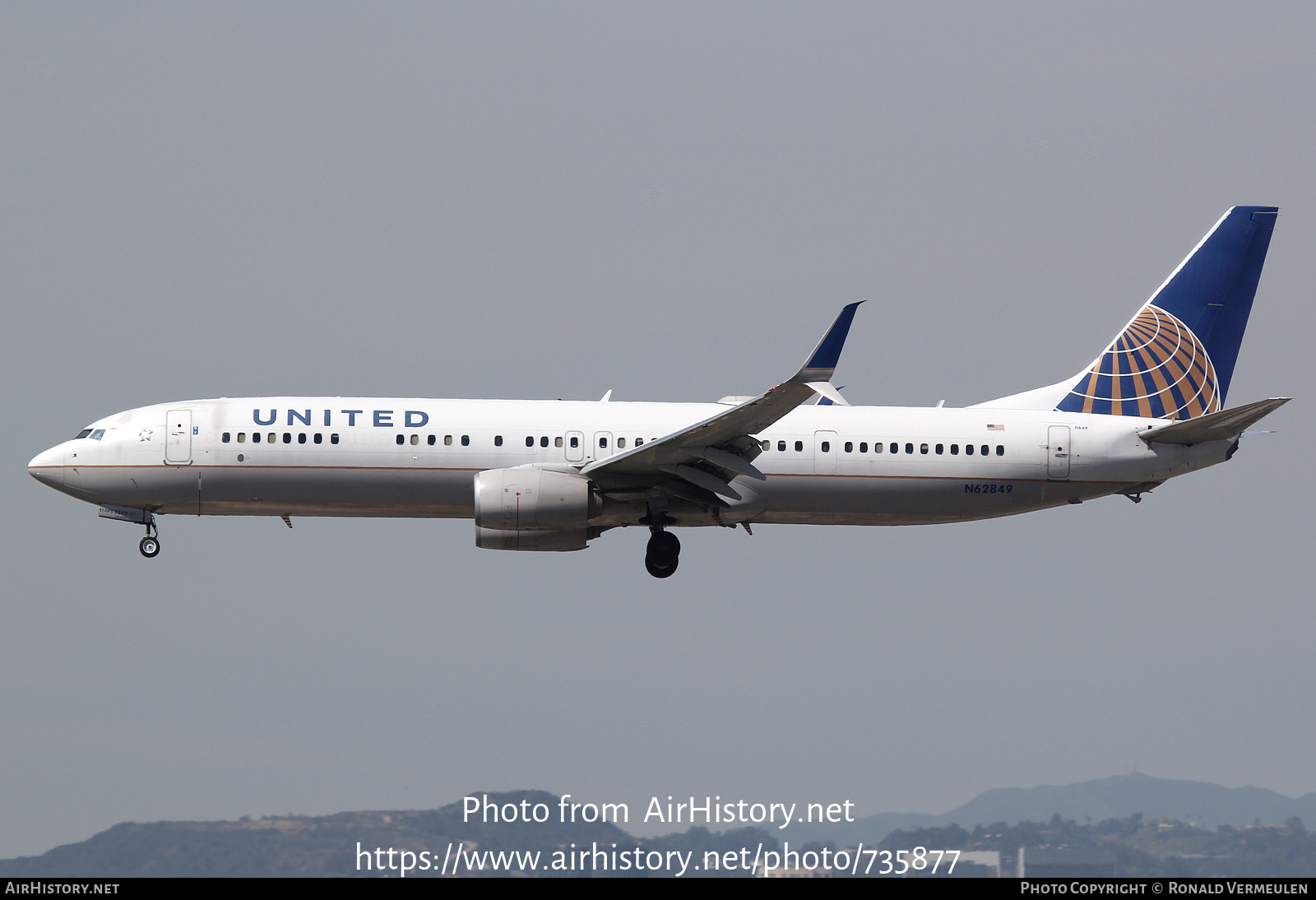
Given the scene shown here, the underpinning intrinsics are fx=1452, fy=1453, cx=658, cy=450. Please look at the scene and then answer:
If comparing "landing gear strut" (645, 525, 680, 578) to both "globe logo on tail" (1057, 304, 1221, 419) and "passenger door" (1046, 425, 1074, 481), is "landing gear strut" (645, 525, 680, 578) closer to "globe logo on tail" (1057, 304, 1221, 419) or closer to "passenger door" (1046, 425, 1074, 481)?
"passenger door" (1046, 425, 1074, 481)

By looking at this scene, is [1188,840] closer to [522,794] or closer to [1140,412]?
[522,794]

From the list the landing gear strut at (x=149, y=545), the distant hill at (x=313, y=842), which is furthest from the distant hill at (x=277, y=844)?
the landing gear strut at (x=149, y=545)

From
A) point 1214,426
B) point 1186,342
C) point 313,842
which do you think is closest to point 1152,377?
point 1186,342

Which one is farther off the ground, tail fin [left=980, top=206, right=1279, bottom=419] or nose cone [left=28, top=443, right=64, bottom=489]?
tail fin [left=980, top=206, right=1279, bottom=419]

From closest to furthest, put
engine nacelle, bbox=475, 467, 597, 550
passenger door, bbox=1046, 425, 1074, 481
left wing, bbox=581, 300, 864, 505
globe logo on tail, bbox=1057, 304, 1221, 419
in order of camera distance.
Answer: left wing, bbox=581, 300, 864, 505, engine nacelle, bbox=475, 467, 597, 550, passenger door, bbox=1046, 425, 1074, 481, globe logo on tail, bbox=1057, 304, 1221, 419

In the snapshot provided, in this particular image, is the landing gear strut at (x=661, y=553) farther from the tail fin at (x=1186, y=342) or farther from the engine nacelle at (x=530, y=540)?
the tail fin at (x=1186, y=342)

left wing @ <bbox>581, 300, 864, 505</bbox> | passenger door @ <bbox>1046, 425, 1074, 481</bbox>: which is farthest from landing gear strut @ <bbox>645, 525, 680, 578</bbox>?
passenger door @ <bbox>1046, 425, 1074, 481</bbox>

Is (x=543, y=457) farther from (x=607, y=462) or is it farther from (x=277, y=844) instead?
(x=277, y=844)

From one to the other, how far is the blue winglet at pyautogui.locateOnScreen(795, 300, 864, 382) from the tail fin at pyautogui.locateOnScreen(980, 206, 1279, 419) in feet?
33.4

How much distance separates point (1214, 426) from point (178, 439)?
78.3 feet

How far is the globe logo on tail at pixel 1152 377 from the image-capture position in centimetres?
3716

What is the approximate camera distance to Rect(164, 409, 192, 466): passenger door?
33.2m

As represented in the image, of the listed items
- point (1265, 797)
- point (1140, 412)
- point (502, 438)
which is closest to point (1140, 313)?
point (1140, 412)

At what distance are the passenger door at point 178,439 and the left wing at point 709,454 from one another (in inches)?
357
